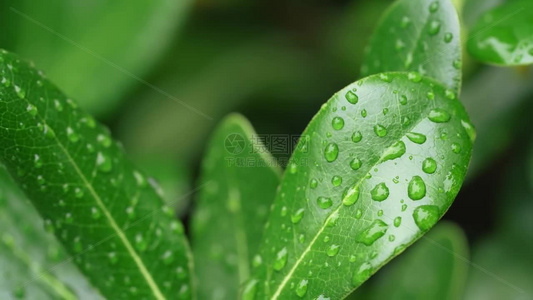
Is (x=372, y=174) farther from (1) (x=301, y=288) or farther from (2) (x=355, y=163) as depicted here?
(1) (x=301, y=288)

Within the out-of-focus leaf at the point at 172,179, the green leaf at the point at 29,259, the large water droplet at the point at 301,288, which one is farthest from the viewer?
the out-of-focus leaf at the point at 172,179

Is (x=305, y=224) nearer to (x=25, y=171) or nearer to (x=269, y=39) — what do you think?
(x=25, y=171)

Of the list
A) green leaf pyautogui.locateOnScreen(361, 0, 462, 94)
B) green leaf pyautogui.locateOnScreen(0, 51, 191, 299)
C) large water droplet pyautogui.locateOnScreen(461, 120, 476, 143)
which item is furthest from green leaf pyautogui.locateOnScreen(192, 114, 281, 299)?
large water droplet pyautogui.locateOnScreen(461, 120, 476, 143)

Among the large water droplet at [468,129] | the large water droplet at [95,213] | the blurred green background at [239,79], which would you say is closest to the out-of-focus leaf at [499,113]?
the blurred green background at [239,79]

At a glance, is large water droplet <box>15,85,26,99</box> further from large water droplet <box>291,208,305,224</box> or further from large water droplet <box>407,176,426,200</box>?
large water droplet <box>407,176,426,200</box>

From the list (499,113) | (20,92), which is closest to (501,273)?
(499,113)

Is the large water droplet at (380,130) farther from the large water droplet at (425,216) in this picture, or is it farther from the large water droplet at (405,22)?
the large water droplet at (405,22)

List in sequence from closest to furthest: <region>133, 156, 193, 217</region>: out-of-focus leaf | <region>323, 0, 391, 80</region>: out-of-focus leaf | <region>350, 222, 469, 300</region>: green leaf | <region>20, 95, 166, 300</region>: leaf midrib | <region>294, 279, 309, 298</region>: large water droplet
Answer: <region>294, 279, 309, 298</region>: large water droplet, <region>20, 95, 166, 300</region>: leaf midrib, <region>350, 222, 469, 300</region>: green leaf, <region>133, 156, 193, 217</region>: out-of-focus leaf, <region>323, 0, 391, 80</region>: out-of-focus leaf
